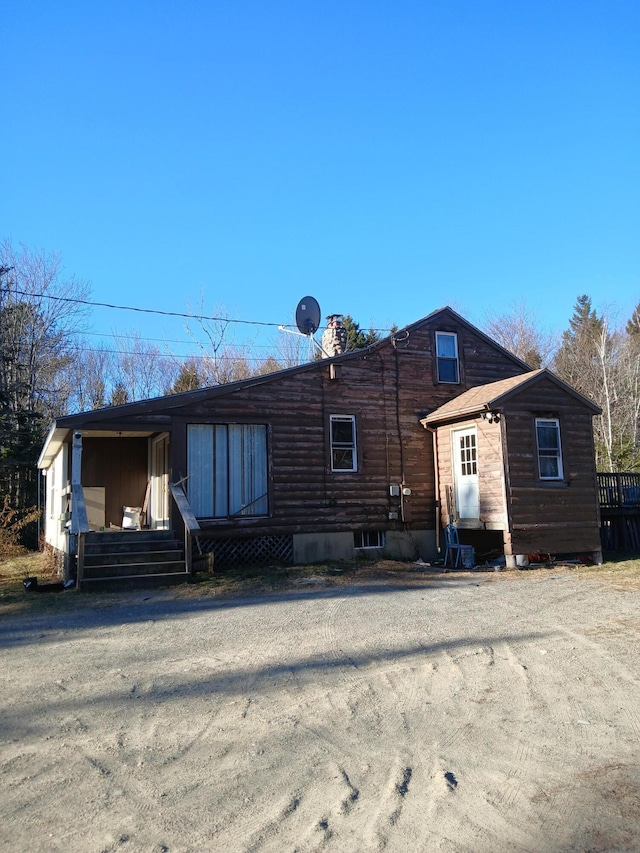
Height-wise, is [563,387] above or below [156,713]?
above

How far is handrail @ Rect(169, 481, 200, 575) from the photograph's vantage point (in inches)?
462

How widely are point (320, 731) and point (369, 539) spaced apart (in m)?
11.1

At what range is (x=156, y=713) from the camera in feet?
17.0

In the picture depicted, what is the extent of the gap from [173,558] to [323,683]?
658cm

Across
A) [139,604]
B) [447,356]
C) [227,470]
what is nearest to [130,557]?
[139,604]

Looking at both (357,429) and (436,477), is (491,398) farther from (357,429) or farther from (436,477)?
(357,429)

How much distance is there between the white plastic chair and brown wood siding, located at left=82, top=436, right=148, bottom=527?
8.05 meters

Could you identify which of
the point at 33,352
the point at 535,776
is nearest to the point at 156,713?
the point at 535,776

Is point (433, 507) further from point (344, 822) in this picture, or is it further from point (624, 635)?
point (344, 822)

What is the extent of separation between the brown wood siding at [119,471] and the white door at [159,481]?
0.90 m

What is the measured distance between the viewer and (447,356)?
1725cm

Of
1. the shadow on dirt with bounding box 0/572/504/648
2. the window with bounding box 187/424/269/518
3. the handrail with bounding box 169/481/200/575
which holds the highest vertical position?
the window with bounding box 187/424/269/518

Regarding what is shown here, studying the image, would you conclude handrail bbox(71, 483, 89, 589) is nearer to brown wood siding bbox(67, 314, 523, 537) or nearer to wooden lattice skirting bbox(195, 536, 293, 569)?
brown wood siding bbox(67, 314, 523, 537)

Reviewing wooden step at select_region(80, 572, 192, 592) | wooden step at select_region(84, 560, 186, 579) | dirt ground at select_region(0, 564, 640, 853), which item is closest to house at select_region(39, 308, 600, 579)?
wooden step at select_region(84, 560, 186, 579)
